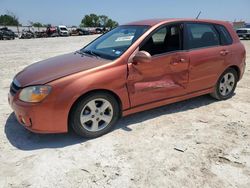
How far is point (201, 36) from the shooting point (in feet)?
15.4

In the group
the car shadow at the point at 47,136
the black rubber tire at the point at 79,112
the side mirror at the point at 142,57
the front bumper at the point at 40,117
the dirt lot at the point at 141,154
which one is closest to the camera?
the dirt lot at the point at 141,154

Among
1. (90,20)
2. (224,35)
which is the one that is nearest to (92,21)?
(90,20)

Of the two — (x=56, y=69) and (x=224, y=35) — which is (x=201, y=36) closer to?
(x=224, y=35)

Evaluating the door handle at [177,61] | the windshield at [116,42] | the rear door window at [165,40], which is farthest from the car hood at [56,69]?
the door handle at [177,61]

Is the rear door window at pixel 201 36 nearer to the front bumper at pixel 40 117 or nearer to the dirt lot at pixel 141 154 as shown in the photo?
the dirt lot at pixel 141 154

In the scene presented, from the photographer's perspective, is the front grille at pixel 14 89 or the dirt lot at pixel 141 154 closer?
the dirt lot at pixel 141 154

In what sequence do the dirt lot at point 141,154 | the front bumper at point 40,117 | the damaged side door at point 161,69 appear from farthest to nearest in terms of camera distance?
1. the damaged side door at point 161,69
2. the front bumper at point 40,117
3. the dirt lot at point 141,154

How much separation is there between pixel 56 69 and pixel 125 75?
0.98m

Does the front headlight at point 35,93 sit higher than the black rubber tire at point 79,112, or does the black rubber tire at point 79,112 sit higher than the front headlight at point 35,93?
the front headlight at point 35,93

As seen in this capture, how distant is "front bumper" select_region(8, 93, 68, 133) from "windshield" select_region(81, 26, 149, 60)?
117 cm

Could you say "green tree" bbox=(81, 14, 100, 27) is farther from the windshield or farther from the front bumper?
the front bumper

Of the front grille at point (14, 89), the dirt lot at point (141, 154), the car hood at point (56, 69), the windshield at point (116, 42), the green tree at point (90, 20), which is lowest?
the dirt lot at point (141, 154)

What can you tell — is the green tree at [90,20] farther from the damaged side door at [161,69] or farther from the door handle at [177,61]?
the door handle at [177,61]

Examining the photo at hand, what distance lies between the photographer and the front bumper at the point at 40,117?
3.28 m
